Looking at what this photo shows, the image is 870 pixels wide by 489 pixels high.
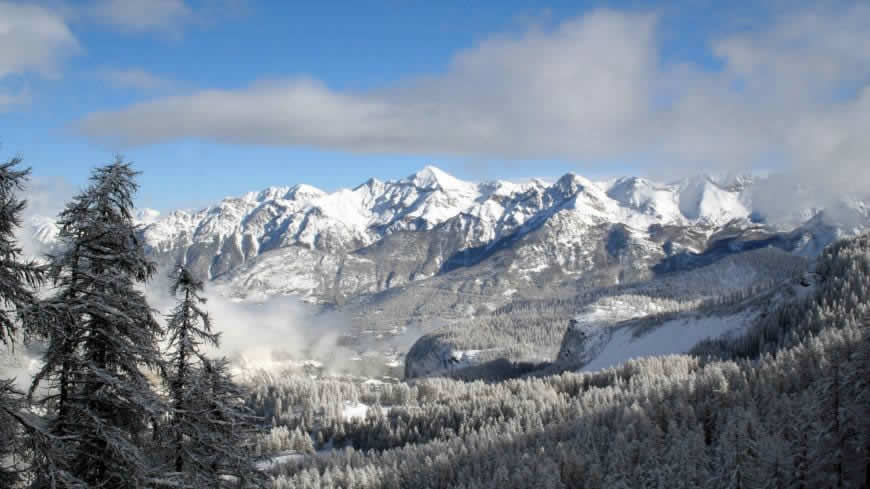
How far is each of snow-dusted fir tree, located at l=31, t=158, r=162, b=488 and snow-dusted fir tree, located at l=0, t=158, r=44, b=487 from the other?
1634 millimetres

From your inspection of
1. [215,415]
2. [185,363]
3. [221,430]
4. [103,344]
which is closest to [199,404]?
[185,363]

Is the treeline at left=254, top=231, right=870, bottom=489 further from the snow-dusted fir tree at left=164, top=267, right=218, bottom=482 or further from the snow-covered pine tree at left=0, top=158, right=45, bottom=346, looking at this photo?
the snow-covered pine tree at left=0, top=158, right=45, bottom=346

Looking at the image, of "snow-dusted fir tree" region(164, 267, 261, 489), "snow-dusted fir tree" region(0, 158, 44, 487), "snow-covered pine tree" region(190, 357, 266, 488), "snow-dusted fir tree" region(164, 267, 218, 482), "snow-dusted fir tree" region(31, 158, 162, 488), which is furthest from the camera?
"snow-covered pine tree" region(190, 357, 266, 488)

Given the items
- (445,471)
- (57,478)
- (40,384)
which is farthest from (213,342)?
(445,471)

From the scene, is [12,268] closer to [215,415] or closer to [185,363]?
[185,363]

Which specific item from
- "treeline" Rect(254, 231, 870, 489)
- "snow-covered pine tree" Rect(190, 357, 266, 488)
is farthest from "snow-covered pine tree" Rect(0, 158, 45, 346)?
"treeline" Rect(254, 231, 870, 489)

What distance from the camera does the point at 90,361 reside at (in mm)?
18969

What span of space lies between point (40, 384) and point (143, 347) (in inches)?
123

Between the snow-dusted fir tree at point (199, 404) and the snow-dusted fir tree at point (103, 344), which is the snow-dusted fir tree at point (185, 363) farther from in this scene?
the snow-dusted fir tree at point (103, 344)

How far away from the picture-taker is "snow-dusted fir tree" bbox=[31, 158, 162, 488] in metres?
18.6

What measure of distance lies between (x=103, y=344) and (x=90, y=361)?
94 centimetres

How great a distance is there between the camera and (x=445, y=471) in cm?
11881

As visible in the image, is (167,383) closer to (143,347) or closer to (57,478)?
(143,347)

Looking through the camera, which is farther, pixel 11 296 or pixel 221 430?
pixel 221 430
